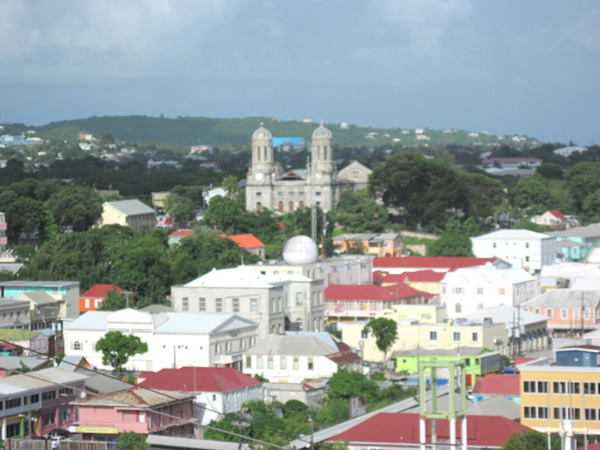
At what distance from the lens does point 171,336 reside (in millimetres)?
42125

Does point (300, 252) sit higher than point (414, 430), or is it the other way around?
point (300, 252)

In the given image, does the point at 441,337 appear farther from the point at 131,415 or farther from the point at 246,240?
the point at 246,240

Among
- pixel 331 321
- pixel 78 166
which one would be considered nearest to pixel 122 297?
pixel 331 321

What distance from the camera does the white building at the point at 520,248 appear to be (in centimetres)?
6794

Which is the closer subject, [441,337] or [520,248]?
[441,337]

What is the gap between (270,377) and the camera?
4056cm

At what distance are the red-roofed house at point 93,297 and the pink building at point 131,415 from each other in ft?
68.1

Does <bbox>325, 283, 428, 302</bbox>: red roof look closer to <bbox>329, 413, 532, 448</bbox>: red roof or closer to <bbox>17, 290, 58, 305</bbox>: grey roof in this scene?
<bbox>17, 290, 58, 305</bbox>: grey roof

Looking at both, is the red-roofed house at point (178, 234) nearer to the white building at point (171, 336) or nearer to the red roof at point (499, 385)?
the white building at point (171, 336)

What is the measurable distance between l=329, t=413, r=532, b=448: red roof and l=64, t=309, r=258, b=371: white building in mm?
12485

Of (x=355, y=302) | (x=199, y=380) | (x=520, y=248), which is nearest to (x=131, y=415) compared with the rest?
(x=199, y=380)

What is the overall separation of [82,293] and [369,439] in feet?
93.7

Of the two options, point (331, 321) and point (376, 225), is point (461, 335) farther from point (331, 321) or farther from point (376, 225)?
point (376, 225)

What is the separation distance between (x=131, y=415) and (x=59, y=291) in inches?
841
